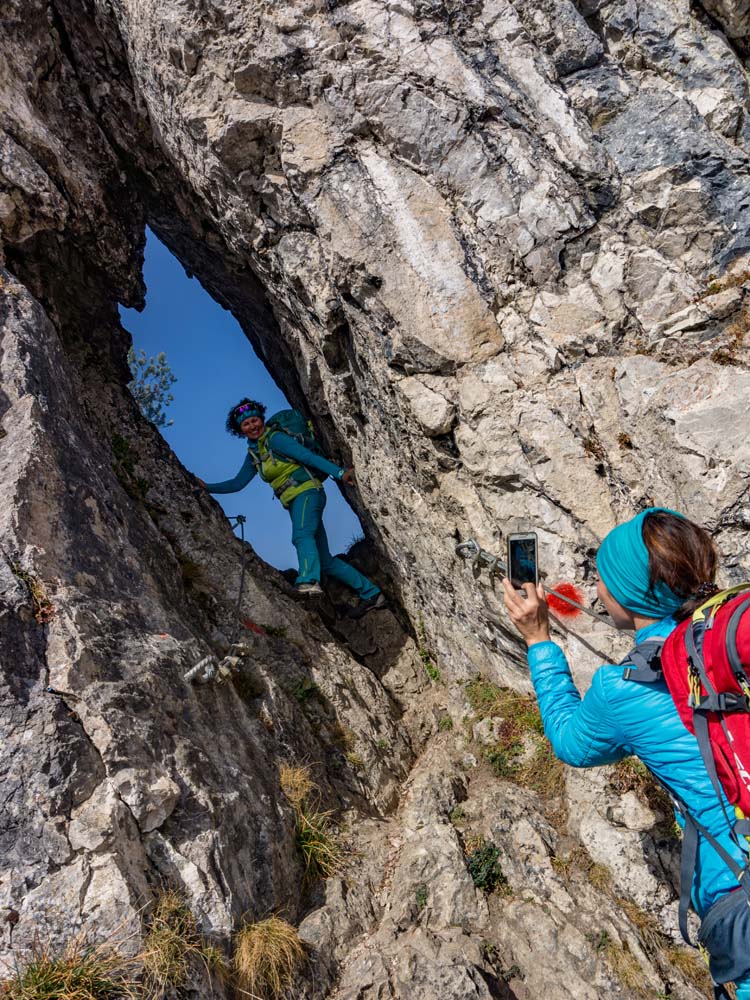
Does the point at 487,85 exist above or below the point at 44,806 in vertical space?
above

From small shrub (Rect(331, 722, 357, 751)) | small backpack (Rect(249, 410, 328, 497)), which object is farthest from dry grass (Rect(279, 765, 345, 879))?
small backpack (Rect(249, 410, 328, 497))

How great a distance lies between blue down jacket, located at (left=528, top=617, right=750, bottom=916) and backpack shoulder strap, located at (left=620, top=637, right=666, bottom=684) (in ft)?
0.22

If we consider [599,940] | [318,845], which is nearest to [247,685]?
[318,845]

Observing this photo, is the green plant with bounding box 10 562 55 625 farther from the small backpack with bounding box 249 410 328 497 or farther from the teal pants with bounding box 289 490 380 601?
the small backpack with bounding box 249 410 328 497

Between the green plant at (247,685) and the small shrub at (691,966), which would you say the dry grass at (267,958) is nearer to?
the green plant at (247,685)

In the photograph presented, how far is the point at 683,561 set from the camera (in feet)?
10.5

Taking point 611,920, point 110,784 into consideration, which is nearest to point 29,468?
point 110,784

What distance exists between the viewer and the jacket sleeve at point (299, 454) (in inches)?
462

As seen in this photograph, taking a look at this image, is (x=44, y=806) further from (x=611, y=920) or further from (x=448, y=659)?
(x=448, y=659)

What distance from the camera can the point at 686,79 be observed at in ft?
29.3

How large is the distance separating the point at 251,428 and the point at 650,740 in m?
10.5

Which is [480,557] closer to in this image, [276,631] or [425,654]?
[425,654]

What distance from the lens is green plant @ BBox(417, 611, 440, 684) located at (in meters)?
10.8

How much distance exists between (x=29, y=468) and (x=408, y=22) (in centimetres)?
888
